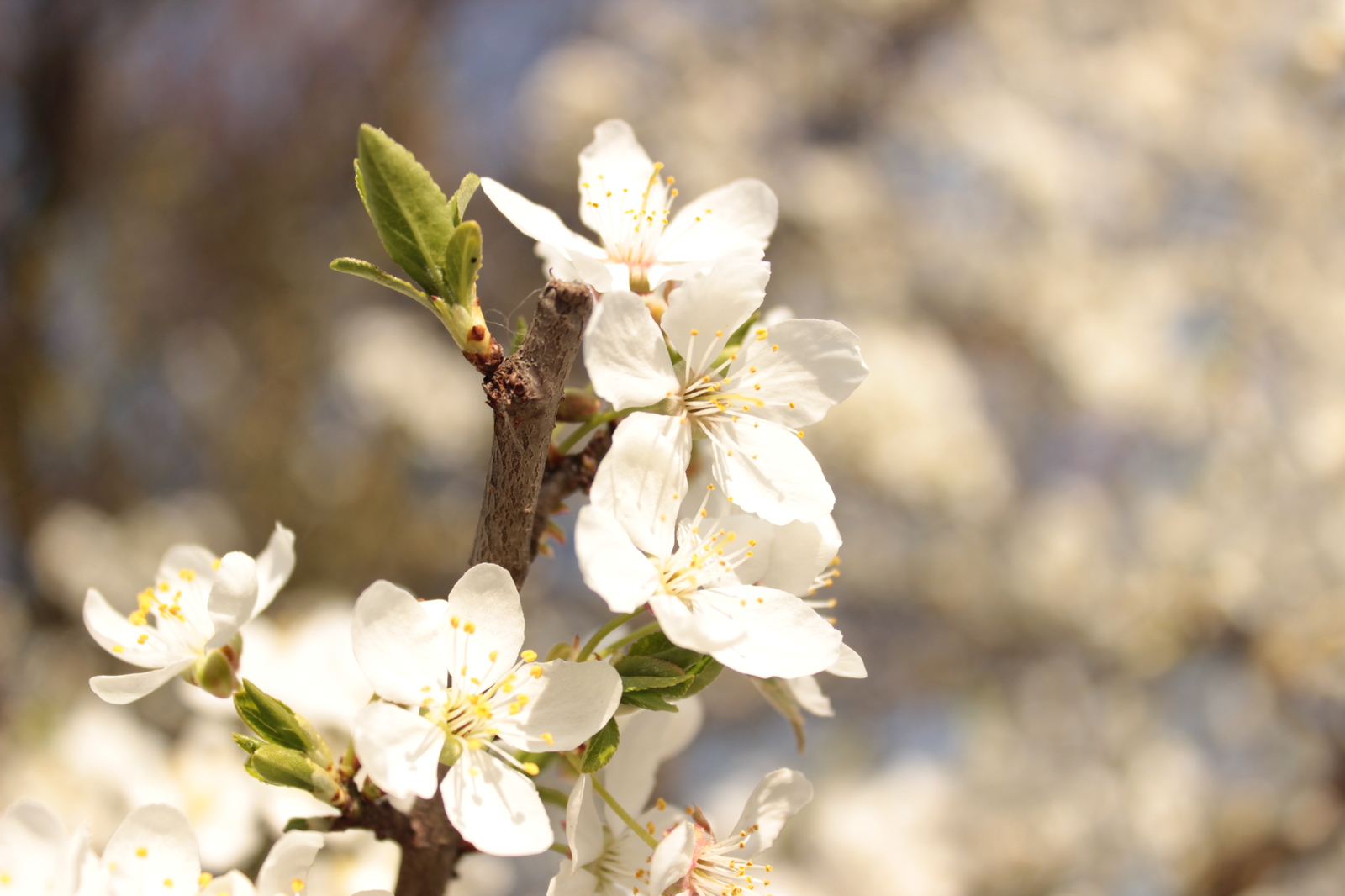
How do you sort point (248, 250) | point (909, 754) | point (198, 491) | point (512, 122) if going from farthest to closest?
point (512, 122), point (248, 250), point (198, 491), point (909, 754)

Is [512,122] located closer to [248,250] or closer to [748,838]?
[248,250]

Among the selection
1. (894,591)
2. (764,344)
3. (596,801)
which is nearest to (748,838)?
(596,801)

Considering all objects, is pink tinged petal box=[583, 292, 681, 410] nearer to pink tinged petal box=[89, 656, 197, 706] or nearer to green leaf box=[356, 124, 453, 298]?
green leaf box=[356, 124, 453, 298]

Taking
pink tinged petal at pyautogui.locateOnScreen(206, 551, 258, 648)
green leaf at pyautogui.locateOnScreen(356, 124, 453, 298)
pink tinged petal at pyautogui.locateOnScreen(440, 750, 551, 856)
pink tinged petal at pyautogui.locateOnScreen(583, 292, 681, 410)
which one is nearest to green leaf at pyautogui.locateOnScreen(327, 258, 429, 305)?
green leaf at pyautogui.locateOnScreen(356, 124, 453, 298)

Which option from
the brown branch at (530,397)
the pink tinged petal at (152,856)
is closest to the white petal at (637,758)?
the brown branch at (530,397)

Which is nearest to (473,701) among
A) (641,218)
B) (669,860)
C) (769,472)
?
(669,860)

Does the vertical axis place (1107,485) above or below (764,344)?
below
